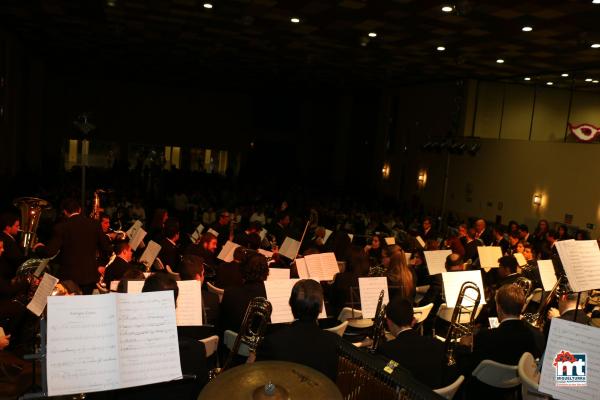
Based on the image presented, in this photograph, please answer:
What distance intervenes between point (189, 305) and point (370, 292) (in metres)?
1.85

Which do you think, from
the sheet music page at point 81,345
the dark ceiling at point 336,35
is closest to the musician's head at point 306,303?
the sheet music page at point 81,345

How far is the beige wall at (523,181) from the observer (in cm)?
1273

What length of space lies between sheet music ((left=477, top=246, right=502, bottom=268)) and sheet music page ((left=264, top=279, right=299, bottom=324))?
4841 mm

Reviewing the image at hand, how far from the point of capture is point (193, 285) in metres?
4.32

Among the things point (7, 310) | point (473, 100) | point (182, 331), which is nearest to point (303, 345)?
point (182, 331)

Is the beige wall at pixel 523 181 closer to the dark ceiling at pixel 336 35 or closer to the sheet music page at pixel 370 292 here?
the dark ceiling at pixel 336 35

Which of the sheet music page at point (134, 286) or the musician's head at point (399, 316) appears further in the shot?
the sheet music page at point (134, 286)

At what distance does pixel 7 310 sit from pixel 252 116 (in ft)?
77.5

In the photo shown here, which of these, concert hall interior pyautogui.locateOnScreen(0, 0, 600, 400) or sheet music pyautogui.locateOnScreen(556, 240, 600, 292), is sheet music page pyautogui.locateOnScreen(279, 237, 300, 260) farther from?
sheet music pyautogui.locateOnScreen(556, 240, 600, 292)

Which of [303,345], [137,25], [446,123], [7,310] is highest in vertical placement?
[137,25]

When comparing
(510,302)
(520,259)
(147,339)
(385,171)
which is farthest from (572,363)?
(385,171)

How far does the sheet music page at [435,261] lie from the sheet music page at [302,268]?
1.92 m

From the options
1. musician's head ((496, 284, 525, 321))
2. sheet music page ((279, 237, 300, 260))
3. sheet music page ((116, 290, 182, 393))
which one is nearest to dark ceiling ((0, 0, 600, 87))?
sheet music page ((279, 237, 300, 260))

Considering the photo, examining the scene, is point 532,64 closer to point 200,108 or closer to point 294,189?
point 294,189
